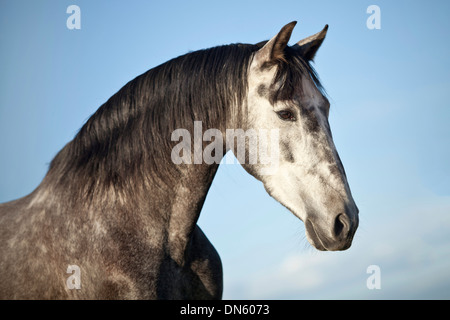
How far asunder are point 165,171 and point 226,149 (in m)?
0.65

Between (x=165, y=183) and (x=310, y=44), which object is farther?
(x=310, y=44)

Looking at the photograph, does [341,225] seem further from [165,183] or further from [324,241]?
[165,183]

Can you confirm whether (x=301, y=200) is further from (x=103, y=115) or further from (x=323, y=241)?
(x=103, y=115)

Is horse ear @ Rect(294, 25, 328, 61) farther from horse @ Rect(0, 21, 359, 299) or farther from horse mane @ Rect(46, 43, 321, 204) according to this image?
horse mane @ Rect(46, 43, 321, 204)

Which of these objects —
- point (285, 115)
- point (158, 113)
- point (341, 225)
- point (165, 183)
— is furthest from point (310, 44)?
point (165, 183)

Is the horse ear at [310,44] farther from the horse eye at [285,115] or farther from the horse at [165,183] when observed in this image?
the horse eye at [285,115]

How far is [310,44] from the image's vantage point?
14.3 ft

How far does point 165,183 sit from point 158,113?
708mm

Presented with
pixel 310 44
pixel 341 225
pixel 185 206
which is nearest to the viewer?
pixel 341 225

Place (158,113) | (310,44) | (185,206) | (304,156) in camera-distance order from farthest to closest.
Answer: (310,44), (158,113), (185,206), (304,156)

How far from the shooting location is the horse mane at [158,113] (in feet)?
12.7

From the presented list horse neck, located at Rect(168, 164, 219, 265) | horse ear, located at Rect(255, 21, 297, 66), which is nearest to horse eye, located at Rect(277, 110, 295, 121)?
horse ear, located at Rect(255, 21, 297, 66)

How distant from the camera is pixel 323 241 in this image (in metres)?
3.45

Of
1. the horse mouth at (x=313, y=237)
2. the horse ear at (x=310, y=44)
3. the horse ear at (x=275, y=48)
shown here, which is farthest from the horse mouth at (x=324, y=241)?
the horse ear at (x=310, y=44)
